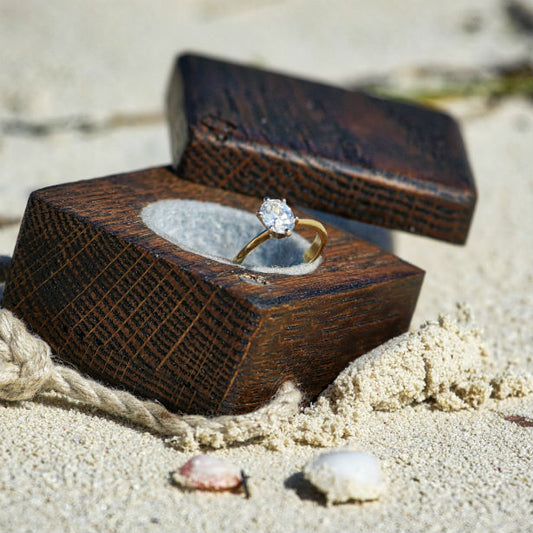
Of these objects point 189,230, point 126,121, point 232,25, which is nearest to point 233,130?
point 189,230

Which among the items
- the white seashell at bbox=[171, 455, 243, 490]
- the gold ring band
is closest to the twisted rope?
the white seashell at bbox=[171, 455, 243, 490]

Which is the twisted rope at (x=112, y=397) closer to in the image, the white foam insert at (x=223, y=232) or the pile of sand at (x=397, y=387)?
the pile of sand at (x=397, y=387)

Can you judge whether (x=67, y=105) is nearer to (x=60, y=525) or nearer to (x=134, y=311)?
(x=134, y=311)

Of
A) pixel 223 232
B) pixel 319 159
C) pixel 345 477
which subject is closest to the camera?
pixel 345 477

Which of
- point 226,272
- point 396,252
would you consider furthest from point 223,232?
point 396,252

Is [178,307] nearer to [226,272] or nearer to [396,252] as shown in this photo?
[226,272]
